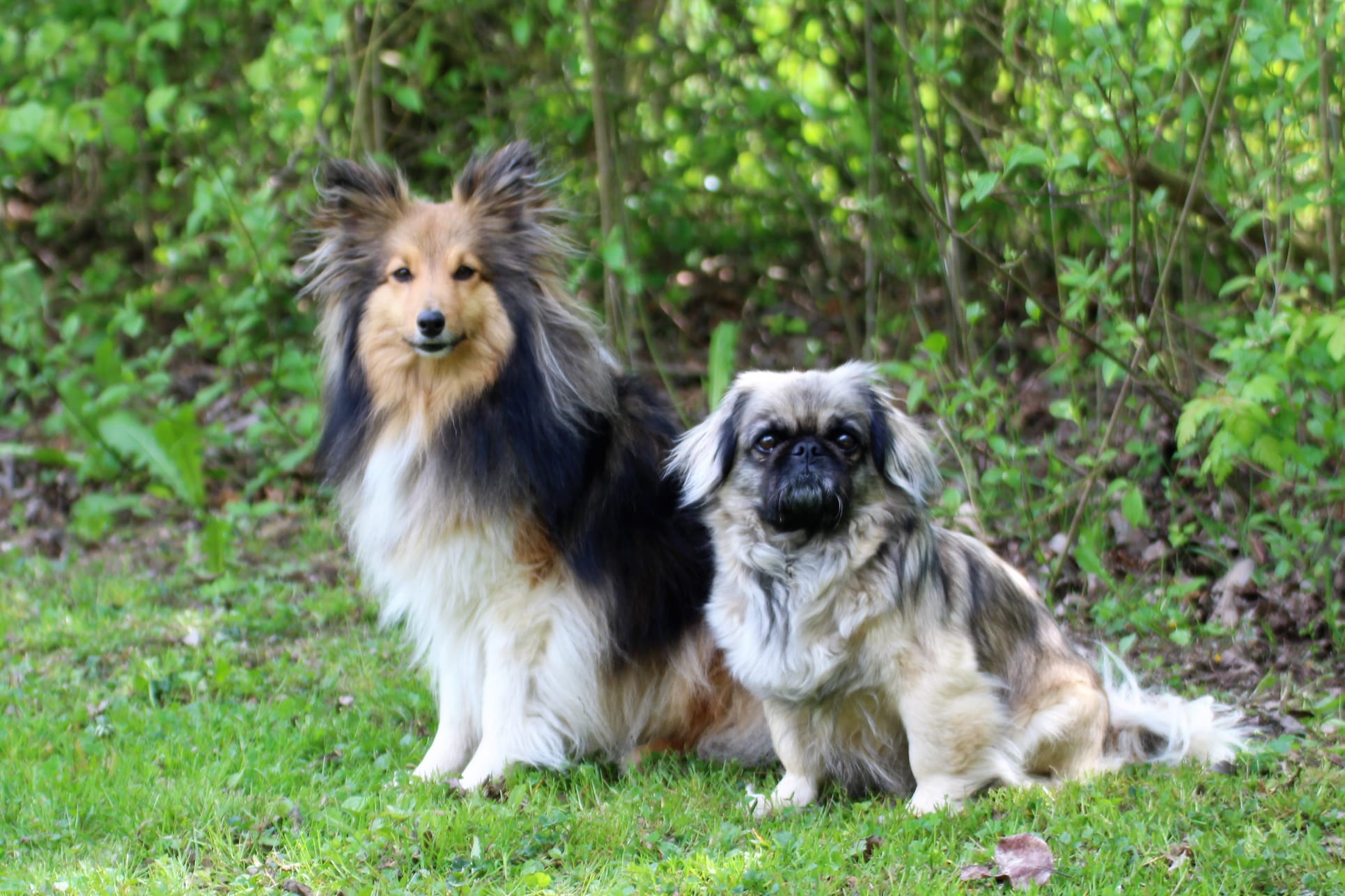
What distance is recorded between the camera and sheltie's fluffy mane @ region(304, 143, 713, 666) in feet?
13.7

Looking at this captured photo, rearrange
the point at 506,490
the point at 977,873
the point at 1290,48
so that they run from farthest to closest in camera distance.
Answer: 1. the point at 506,490
2. the point at 1290,48
3. the point at 977,873

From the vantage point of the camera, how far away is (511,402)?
4203 mm

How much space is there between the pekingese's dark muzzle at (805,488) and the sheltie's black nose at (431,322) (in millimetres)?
1124

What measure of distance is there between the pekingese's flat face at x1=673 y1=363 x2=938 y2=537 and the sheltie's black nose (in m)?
0.90

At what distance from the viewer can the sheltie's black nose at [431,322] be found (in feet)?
13.4

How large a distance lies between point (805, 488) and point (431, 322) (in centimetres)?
128

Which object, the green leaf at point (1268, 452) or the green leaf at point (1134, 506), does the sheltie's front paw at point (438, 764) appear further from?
the green leaf at point (1268, 452)

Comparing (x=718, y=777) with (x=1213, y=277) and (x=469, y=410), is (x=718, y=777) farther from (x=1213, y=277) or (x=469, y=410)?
(x=1213, y=277)

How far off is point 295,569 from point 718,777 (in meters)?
3.06

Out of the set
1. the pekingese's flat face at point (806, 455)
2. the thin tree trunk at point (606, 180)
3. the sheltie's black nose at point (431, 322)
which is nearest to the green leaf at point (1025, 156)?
the pekingese's flat face at point (806, 455)

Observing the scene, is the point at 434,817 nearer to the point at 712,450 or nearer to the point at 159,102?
the point at 712,450

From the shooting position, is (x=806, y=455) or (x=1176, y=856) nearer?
(x=1176, y=856)

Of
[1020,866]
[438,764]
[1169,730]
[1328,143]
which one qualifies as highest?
[1328,143]

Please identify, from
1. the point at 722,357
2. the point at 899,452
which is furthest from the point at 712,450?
the point at 722,357
